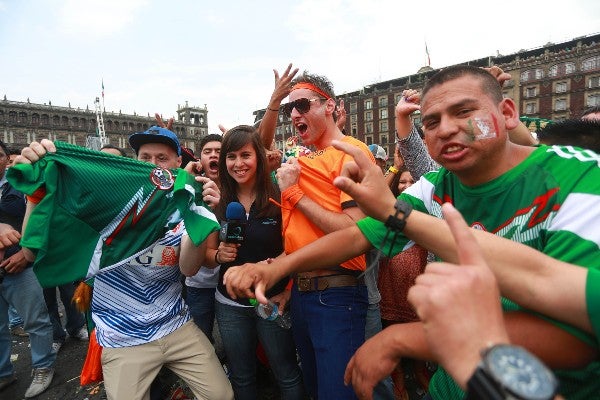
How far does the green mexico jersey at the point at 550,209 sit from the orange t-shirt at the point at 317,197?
2.10 ft

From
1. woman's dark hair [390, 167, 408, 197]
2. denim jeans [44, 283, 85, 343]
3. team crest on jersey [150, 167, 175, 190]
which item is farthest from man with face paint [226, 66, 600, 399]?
denim jeans [44, 283, 85, 343]

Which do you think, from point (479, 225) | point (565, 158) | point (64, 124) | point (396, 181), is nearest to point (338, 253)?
point (479, 225)

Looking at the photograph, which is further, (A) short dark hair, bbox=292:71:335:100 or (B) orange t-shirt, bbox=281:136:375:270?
(A) short dark hair, bbox=292:71:335:100

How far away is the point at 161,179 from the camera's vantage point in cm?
230

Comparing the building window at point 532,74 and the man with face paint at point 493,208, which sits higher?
the building window at point 532,74

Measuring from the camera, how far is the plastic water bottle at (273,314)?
2469 mm

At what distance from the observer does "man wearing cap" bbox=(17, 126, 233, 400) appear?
2312 mm

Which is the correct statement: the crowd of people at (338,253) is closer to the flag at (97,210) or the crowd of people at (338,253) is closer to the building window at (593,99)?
the flag at (97,210)

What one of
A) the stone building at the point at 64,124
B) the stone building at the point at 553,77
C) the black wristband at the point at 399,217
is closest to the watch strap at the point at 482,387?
the black wristband at the point at 399,217

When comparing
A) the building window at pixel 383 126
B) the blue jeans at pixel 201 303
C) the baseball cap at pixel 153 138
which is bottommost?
the blue jeans at pixel 201 303

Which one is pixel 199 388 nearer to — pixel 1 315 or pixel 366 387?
pixel 366 387

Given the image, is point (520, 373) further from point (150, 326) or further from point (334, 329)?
point (150, 326)

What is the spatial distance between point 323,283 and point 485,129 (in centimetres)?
132

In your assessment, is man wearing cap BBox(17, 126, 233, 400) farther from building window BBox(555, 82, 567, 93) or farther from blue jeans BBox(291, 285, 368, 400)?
building window BBox(555, 82, 567, 93)
